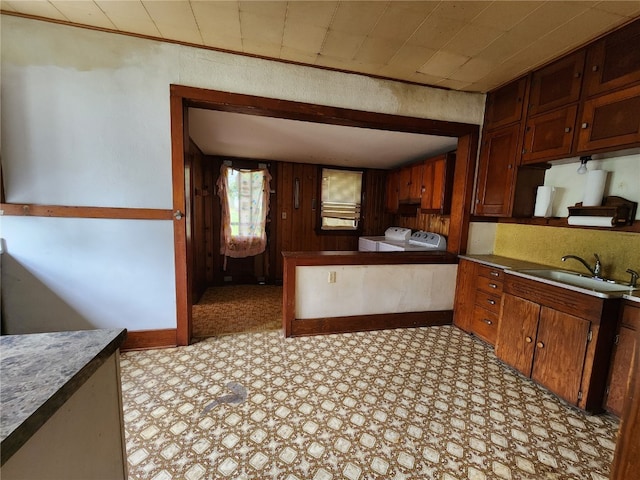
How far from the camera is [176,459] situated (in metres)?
1.36

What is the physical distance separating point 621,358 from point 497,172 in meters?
1.79

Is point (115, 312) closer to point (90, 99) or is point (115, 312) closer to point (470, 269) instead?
point (90, 99)

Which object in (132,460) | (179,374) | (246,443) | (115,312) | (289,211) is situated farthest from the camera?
(289,211)

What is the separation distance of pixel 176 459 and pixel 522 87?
12.5 feet

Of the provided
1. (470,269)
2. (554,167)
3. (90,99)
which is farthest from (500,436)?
(90,99)

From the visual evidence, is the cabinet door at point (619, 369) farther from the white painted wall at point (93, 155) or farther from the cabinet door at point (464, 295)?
the white painted wall at point (93, 155)

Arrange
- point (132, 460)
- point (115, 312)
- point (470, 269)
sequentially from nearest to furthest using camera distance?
1. point (132, 460)
2. point (115, 312)
3. point (470, 269)

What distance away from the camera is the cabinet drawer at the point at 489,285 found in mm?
2533

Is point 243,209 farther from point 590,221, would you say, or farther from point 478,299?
point 590,221

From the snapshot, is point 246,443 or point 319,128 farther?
point 319,128

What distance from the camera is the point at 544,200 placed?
100 inches

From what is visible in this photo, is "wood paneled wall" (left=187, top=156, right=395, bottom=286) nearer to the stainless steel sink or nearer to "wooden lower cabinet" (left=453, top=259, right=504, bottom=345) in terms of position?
"wooden lower cabinet" (left=453, top=259, right=504, bottom=345)

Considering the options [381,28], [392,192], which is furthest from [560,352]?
[392,192]

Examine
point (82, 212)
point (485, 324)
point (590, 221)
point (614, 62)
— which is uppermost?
point (614, 62)
